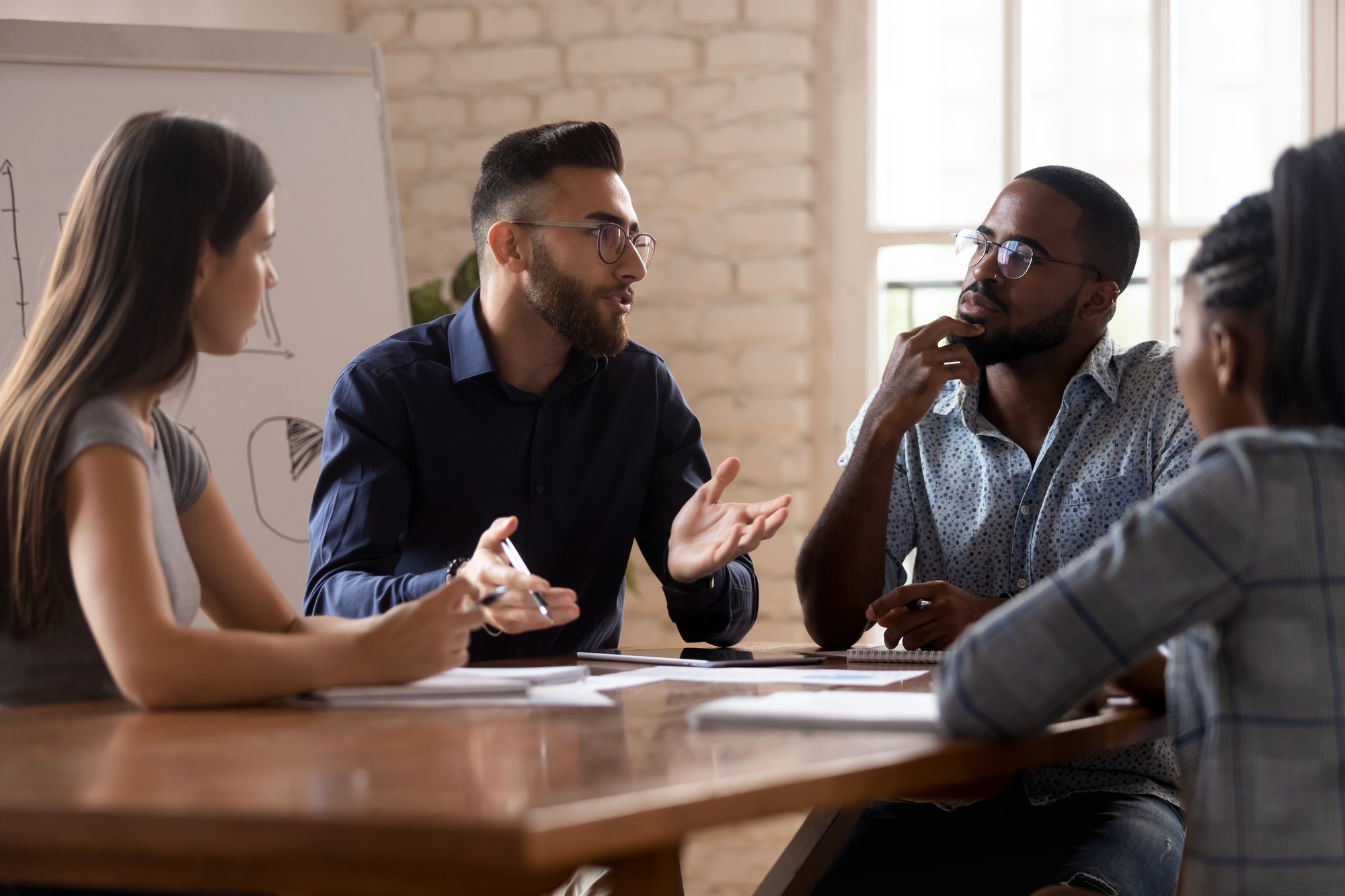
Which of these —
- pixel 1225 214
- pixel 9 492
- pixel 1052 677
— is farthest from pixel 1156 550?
pixel 9 492

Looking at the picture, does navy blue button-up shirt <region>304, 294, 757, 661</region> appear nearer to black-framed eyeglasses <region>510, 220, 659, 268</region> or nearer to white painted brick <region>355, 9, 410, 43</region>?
black-framed eyeglasses <region>510, 220, 659, 268</region>

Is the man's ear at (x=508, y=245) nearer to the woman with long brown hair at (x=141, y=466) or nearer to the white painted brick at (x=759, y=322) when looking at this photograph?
the woman with long brown hair at (x=141, y=466)

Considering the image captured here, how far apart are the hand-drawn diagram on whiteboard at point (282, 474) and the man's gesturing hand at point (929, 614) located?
1.27 metres

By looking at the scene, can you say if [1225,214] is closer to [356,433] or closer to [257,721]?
[257,721]

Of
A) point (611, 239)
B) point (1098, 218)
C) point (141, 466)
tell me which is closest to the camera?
point (141, 466)

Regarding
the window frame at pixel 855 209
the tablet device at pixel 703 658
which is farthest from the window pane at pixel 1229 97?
the tablet device at pixel 703 658

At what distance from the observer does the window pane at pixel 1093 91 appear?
10.5 feet

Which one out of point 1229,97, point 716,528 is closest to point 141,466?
point 716,528

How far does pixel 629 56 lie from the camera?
10.8ft

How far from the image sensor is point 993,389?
2068mm

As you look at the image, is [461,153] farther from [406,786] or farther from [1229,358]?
[406,786]

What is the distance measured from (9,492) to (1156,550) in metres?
1.00

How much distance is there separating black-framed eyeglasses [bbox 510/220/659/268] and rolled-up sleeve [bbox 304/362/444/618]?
16.9 inches

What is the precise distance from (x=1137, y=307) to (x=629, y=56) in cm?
143
